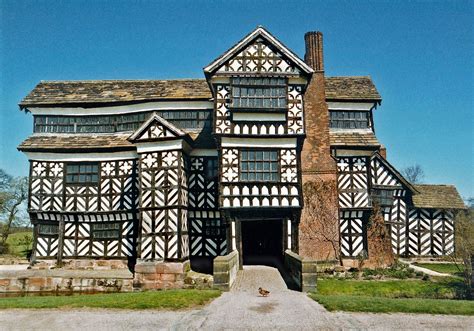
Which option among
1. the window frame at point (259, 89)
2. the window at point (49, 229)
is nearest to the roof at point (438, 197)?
the window frame at point (259, 89)

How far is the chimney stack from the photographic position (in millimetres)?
24016

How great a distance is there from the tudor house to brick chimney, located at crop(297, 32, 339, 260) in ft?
0.28

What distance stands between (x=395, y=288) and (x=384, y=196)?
8.66m

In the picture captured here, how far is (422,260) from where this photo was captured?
2491cm

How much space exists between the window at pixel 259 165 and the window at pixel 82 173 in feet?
30.0

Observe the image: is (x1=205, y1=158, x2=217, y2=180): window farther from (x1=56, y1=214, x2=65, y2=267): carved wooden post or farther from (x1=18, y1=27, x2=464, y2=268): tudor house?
(x1=56, y1=214, x2=65, y2=267): carved wooden post

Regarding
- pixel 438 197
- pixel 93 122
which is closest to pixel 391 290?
pixel 438 197

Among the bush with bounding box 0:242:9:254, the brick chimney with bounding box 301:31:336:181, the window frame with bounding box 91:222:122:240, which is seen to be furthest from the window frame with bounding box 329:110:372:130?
the bush with bounding box 0:242:9:254

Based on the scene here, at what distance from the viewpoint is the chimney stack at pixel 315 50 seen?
24.0 meters

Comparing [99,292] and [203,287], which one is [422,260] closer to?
[203,287]

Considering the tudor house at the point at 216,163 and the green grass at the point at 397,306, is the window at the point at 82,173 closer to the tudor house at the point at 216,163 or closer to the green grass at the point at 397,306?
the tudor house at the point at 216,163

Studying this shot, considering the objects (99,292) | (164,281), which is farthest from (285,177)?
(99,292)

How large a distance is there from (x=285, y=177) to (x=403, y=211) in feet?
36.6

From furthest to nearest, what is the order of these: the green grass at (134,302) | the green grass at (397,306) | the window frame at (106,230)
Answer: the window frame at (106,230) < the green grass at (134,302) < the green grass at (397,306)
